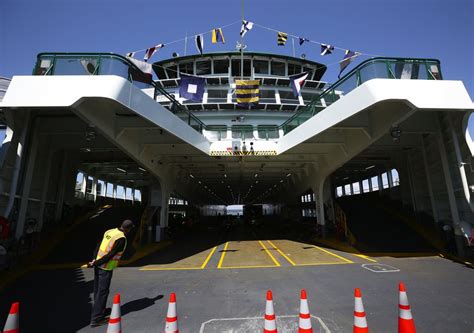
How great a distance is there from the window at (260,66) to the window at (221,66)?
14.8 ft

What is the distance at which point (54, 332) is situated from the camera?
4840 millimetres

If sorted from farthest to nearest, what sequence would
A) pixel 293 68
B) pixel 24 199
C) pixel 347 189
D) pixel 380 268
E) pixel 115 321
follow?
1. pixel 347 189
2. pixel 293 68
3. pixel 24 199
4. pixel 380 268
5. pixel 115 321

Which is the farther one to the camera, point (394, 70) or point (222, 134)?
point (222, 134)

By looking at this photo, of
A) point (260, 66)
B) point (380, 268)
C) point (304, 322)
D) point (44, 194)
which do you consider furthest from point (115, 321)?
point (260, 66)

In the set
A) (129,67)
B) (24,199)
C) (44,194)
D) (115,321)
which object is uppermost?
(129,67)

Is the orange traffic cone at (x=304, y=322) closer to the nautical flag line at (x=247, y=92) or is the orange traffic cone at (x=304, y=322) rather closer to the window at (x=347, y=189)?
the nautical flag line at (x=247, y=92)

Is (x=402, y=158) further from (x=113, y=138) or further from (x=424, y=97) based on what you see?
(x=113, y=138)

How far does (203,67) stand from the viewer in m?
39.9

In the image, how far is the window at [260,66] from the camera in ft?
132

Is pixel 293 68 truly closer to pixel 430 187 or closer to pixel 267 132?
pixel 267 132

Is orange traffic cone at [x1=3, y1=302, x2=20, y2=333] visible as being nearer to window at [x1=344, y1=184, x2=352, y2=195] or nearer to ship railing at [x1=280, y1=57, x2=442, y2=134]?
ship railing at [x1=280, y1=57, x2=442, y2=134]

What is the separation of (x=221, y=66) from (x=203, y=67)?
288 cm

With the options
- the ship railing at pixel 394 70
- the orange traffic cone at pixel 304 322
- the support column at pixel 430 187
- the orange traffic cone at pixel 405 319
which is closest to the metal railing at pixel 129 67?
the ship railing at pixel 394 70

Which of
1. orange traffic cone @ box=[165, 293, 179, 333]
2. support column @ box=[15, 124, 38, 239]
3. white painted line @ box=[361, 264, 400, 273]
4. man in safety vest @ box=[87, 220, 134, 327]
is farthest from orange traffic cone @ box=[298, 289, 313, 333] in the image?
support column @ box=[15, 124, 38, 239]
